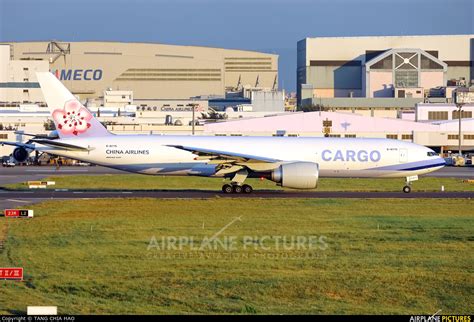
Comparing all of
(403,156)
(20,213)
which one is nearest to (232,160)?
(403,156)

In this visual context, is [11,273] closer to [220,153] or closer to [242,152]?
[220,153]

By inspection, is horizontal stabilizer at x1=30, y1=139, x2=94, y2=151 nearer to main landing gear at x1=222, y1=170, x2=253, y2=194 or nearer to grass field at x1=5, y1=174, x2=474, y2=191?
grass field at x1=5, y1=174, x2=474, y2=191

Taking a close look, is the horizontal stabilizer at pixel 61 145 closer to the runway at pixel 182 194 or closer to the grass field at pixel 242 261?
the runway at pixel 182 194

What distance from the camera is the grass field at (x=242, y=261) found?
23922mm

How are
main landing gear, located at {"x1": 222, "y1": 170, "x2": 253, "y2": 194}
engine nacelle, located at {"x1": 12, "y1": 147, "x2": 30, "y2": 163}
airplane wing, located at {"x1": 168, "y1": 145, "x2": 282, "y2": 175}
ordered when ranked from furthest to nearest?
engine nacelle, located at {"x1": 12, "y1": 147, "x2": 30, "y2": 163}
main landing gear, located at {"x1": 222, "y1": 170, "x2": 253, "y2": 194}
airplane wing, located at {"x1": 168, "y1": 145, "x2": 282, "y2": 175}

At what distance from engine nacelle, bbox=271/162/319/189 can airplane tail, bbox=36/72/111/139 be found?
12529 mm

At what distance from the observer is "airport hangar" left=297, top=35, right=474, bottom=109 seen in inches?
7234

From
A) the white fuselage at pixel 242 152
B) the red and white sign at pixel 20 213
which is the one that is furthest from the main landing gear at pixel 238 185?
the red and white sign at pixel 20 213

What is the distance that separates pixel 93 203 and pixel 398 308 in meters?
26.8

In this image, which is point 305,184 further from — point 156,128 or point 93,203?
point 156,128

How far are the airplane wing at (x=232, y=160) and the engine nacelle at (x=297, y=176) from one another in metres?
2.07

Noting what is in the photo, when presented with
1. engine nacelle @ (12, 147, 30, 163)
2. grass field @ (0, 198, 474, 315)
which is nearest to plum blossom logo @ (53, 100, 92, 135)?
grass field @ (0, 198, 474, 315)

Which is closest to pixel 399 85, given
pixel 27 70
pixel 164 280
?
pixel 27 70

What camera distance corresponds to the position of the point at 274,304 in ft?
77.7
